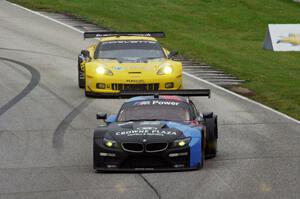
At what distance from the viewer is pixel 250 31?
39.0 metres

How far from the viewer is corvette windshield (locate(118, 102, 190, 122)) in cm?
1622

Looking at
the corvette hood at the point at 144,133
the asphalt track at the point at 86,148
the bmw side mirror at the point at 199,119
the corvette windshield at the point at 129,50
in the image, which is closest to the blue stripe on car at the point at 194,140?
the corvette hood at the point at 144,133

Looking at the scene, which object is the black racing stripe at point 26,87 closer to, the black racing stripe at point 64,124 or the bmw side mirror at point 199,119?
the black racing stripe at point 64,124

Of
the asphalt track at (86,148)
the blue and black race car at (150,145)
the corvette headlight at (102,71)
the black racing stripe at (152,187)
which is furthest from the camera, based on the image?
the corvette headlight at (102,71)

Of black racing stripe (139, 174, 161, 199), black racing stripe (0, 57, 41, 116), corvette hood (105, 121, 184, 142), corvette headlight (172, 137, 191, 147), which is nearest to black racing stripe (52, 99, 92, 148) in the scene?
black racing stripe (0, 57, 41, 116)

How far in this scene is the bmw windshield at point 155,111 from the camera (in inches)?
639

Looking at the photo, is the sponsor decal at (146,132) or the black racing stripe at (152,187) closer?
the black racing stripe at (152,187)

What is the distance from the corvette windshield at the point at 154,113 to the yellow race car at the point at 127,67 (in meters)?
5.94

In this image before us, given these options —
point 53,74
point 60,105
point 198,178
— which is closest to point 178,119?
point 198,178

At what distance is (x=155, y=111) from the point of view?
644 inches

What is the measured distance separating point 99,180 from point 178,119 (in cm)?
232

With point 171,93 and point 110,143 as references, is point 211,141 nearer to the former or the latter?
point 171,93

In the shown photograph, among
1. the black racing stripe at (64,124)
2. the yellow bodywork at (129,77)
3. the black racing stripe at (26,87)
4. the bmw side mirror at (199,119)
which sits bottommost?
the black racing stripe at (26,87)

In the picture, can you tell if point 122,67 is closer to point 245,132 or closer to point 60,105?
point 60,105
